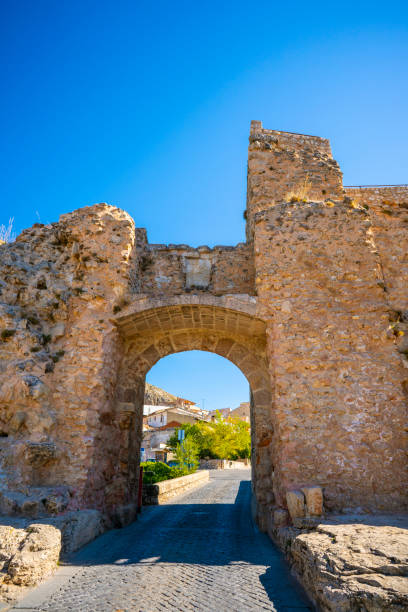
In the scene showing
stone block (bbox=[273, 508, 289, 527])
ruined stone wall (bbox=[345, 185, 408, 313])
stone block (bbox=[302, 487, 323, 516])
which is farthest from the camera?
ruined stone wall (bbox=[345, 185, 408, 313])

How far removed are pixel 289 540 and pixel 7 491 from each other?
12.2 feet

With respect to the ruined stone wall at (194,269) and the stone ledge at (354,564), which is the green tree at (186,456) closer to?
the ruined stone wall at (194,269)

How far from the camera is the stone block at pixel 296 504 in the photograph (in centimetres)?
442

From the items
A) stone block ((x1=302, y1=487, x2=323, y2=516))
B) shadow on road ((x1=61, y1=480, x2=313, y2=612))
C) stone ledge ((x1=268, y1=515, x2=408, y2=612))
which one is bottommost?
shadow on road ((x1=61, y1=480, x2=313, y2=612))

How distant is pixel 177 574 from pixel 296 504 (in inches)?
64.6

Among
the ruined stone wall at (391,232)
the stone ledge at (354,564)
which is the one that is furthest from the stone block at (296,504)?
the ruined stone wall at (391,232)

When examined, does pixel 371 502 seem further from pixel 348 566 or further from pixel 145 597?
pixel 145 597

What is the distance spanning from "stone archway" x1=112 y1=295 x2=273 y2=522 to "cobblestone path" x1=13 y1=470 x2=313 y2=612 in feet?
3.96

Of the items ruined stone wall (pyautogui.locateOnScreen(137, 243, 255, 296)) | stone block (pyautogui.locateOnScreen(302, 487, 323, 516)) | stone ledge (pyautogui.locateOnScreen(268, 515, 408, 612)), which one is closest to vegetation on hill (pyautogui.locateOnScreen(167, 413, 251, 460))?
ruined stone wall (pyautogui.locateOnScreen(137, 243, 255, 296))

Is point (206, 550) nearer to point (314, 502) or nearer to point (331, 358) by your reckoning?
point (314, 502)

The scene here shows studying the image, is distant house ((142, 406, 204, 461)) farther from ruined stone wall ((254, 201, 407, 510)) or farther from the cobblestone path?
ruined stone wall ((254, 201, 407, 510))

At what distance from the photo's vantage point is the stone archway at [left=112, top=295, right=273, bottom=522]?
6.45 m

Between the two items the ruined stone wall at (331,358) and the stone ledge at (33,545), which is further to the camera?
the ruined stone wall at (331,358)

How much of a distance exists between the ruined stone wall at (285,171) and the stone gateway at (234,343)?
0.10 meters
